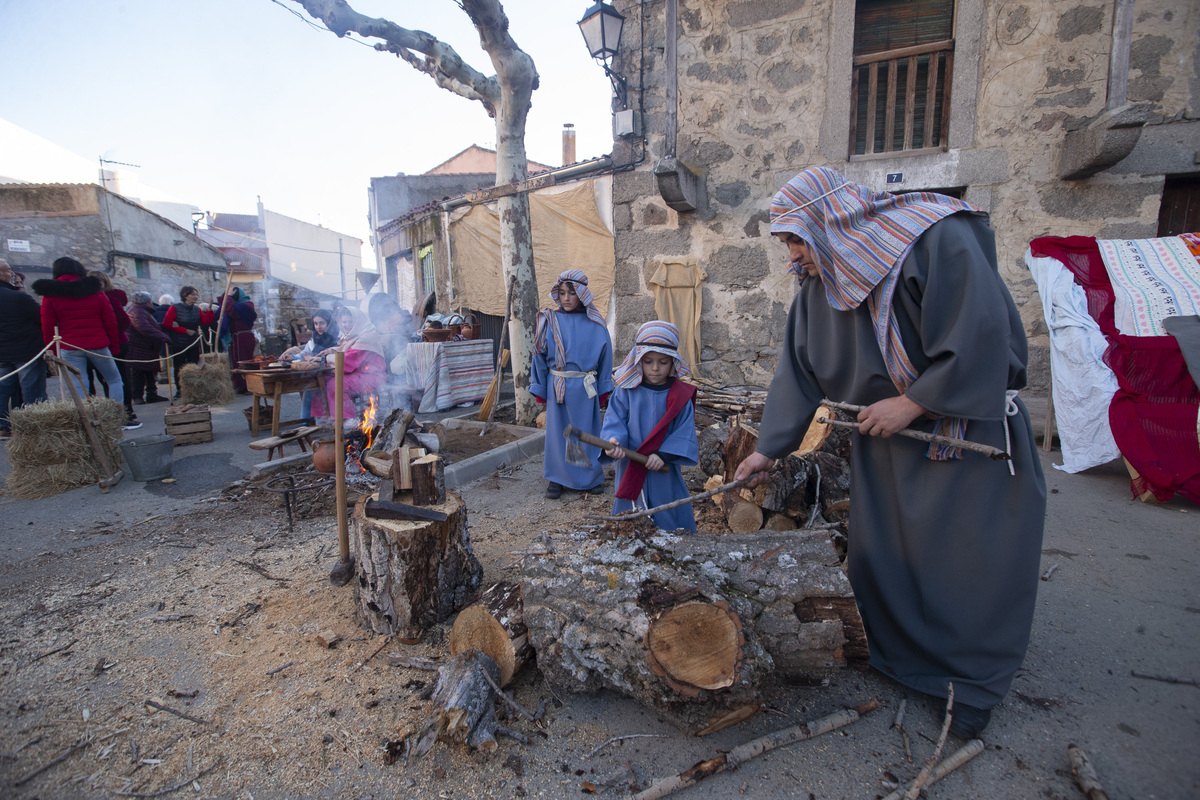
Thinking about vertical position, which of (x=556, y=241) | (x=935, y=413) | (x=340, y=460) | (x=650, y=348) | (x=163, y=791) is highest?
(x=556, y=241)

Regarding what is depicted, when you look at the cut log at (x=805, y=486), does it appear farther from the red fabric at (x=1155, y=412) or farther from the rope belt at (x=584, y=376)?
the red fabric at (x=1155, y=412)

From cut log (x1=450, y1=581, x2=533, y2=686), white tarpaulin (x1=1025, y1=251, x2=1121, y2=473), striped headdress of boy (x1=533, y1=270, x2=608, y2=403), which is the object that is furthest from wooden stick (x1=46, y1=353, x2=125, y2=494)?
white tarpaulin (x1=1025, y1=251, x2=1121, y2=473)

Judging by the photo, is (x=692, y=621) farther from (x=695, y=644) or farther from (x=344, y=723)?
(x=344, y=723)

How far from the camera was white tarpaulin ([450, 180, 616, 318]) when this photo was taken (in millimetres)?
8352

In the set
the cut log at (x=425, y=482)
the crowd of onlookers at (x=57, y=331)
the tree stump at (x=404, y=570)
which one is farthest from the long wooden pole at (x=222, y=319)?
the tree stump at (x=404, y=570)

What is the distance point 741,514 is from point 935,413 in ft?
6.40

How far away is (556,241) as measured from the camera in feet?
29.1

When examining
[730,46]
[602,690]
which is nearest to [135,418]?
[602,690]

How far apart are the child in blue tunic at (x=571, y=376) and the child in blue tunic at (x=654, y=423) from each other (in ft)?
4.74

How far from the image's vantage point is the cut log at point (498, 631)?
228 cm

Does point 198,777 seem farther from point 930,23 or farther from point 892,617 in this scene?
point 930,23

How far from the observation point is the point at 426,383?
28.3 feet

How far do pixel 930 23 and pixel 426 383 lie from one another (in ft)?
25.9

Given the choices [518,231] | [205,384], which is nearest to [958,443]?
[518,231]
